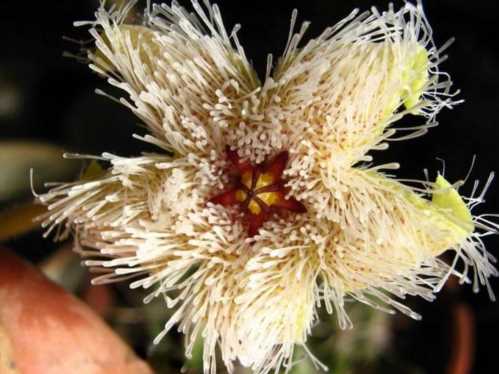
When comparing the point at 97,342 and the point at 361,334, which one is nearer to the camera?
the point at 97,342

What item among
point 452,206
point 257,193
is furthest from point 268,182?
point 452,206

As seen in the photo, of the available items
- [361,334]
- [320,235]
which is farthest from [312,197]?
[361,334]

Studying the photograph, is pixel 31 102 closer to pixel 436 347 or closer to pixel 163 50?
pixel 163 50

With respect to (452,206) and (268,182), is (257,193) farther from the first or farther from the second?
(452,206)

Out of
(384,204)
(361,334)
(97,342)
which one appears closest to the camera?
(384,204)
